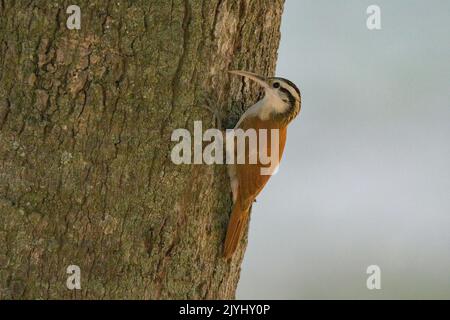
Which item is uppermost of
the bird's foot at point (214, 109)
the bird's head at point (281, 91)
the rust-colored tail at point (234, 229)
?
the bird's head at point (281, 91)

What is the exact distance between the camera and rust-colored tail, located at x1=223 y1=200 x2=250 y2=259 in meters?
3.55

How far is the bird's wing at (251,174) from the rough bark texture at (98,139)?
1.46ft

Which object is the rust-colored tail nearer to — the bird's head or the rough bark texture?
the rough bark texture

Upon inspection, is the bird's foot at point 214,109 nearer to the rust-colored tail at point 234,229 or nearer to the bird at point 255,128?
the bird at point 255,128

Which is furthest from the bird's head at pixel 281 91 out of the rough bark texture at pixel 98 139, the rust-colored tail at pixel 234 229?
the rust-colored tail at pixel 234 229

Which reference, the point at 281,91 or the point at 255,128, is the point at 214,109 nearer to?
the point at 255,128

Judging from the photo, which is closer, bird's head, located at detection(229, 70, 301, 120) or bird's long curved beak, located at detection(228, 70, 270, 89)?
bird's long curved beak, located at detection(228, 70, 270, 89)

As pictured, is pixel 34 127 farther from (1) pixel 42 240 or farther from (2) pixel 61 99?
(1) pixel 42 240

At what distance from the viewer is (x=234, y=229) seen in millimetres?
3561

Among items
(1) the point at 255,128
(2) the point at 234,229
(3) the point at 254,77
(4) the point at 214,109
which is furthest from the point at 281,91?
(2) the point at 234,229

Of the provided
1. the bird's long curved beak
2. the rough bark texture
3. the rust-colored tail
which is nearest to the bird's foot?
the rough bark texture

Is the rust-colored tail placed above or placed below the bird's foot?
below

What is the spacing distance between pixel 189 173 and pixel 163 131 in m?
0.26

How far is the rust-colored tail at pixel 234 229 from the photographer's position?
11.6 ft
